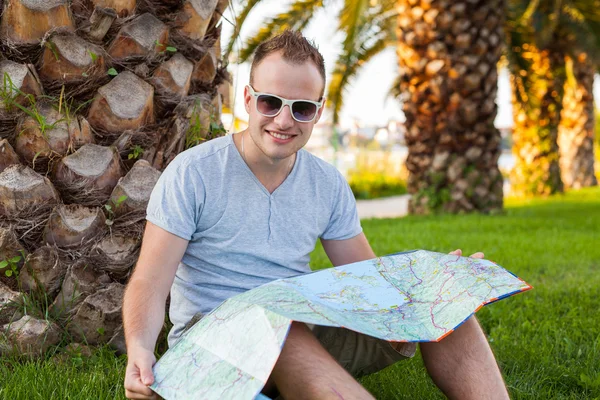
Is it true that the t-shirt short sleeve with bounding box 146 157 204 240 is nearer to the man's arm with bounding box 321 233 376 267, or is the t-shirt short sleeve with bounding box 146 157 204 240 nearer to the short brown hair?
the short brown hair

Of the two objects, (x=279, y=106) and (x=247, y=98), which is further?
(x=247, y=98)

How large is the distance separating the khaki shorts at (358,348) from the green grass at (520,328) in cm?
29

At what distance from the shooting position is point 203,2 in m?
3.21

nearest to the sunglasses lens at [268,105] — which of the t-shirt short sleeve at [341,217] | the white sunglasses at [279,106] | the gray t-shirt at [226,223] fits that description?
the white sunglasses at [279,106]

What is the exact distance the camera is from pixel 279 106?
2.47 m

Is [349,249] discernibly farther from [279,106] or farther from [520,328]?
[520,328]

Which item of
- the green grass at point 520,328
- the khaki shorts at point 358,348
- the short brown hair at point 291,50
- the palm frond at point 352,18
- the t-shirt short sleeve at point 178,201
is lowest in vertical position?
the green grass at point 520,328

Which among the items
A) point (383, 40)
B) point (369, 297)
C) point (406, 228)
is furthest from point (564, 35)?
point (369, 297)

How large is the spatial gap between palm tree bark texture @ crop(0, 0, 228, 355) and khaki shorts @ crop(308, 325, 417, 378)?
40.6 inches

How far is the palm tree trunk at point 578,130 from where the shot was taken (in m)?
15.0

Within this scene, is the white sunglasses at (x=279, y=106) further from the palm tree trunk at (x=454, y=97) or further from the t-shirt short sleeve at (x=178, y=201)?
the palm tree trunk at (x=454, y=97)

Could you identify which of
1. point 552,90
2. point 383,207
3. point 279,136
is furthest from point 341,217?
point 552,90

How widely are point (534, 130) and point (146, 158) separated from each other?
11.1 m

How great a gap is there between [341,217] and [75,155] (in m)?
1.11
